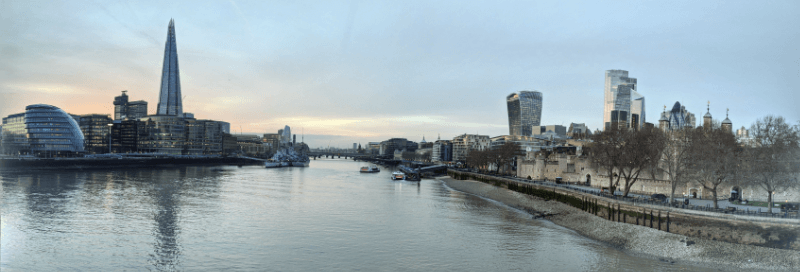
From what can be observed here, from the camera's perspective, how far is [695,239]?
32.3 m

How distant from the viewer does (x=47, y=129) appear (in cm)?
14562

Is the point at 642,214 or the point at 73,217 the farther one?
the point at 73,217

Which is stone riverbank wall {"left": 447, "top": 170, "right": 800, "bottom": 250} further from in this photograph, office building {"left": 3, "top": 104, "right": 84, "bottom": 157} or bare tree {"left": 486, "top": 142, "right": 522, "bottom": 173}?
office building {"left": 3, "top": 104, "right": 84, "bottom": 157}

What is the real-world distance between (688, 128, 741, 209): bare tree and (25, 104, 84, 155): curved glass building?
16733cm

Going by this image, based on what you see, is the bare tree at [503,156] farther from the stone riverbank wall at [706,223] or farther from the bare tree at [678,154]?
the stone riverbank wall at [706,223]

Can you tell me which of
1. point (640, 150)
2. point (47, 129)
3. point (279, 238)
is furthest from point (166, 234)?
point (47, 129)

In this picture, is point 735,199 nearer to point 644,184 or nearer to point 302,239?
point 644,184

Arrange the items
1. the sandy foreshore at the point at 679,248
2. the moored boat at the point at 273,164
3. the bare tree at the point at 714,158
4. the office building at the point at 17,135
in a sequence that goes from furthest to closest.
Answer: the moored boat at the point at 273,164, the office building at the point at 17,135, the bare tree at the point at 714,158, the sandy foreshore at the point at 679,248

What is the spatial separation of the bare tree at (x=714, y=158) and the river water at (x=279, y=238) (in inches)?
468

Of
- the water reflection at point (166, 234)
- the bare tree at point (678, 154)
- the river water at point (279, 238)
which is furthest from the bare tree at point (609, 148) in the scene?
the water reflection at point (166, 234)

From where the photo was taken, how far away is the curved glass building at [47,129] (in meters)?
144

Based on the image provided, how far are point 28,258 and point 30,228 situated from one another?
10052 mm

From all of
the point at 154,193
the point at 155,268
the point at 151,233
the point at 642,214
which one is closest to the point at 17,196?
the point at 154,193

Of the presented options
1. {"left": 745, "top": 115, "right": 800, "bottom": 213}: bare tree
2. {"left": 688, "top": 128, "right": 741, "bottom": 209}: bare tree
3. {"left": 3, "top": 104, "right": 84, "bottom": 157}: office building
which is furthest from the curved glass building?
{"left": 745, "top": 115, "right": 800, "bottom": 213}: bare tree
